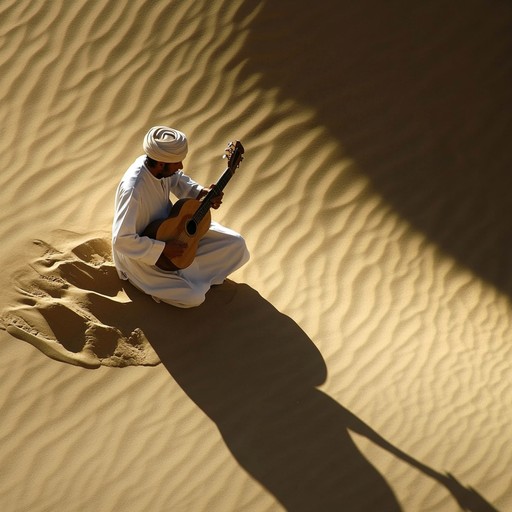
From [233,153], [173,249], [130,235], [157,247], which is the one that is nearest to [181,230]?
[173,249]

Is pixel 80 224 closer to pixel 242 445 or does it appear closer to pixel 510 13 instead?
pixel 242 445

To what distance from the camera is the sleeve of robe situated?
498 cm

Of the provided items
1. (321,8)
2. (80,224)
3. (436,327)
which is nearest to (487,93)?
(321,8)

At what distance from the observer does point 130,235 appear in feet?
16.4

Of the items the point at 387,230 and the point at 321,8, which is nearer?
the point at 387,230

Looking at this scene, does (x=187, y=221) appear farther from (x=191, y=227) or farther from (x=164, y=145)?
(x=164, y=145)

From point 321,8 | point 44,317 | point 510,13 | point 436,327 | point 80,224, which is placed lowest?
point 44,317

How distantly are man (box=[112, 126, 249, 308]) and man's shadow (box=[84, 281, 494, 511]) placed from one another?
167mm

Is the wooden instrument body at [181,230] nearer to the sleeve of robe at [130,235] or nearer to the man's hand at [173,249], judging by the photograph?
the man's hand at [173,249]

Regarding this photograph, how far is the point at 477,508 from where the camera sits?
15.5 feet

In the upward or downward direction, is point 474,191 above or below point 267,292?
above

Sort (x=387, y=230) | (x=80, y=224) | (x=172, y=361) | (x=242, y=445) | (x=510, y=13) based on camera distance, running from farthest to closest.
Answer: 1. (x=510, y=13)
2. (x=387, y=230)
3. (x=80, y=224)
4. (x=172, y=361)
5. (x=242, y=445)

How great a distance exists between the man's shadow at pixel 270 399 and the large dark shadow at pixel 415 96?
2.14m

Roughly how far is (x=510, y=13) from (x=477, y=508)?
597 centimetres
